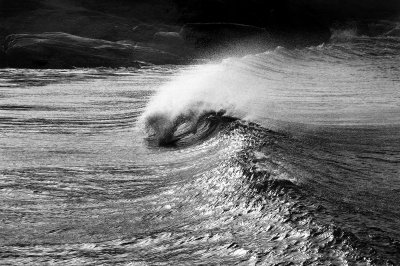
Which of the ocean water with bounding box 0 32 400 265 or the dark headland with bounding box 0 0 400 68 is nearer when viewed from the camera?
the ocean water with bounding box 0 32 400 265

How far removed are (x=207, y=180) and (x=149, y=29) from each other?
130 feet

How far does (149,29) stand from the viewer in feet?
158

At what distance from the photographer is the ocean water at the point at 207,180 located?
6414 mm

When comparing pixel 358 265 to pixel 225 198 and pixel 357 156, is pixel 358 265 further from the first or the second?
pixel 357 156

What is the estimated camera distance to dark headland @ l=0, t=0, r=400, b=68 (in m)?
41.4

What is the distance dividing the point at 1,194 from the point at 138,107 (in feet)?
37.5

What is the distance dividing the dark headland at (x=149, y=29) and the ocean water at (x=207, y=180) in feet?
68.3

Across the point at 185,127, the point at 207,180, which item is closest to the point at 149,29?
the point at 185,127

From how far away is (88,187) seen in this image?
1007cm

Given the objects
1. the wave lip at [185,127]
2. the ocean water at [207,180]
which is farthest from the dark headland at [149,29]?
the wave lip at [185,127]

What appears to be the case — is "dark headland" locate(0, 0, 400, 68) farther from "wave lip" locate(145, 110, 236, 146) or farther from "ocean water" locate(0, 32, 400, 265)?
"wave lip" locate(145, 110, 236, 146)

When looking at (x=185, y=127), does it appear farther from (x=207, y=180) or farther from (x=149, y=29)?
(x=149, y=29)

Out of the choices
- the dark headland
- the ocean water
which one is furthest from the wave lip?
the dark headland

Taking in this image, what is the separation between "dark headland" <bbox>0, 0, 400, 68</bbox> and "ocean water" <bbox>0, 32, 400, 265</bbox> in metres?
20.8
